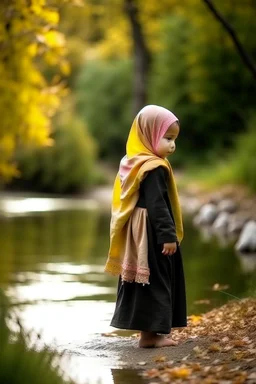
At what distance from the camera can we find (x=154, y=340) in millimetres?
7191

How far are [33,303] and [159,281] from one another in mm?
3556

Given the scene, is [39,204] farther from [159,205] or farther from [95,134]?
[159,205]

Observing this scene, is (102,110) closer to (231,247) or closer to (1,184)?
(1,184)

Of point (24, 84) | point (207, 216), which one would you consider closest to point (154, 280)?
point (24, 84)

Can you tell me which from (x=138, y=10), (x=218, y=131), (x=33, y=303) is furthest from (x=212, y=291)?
(x=138, y=10)

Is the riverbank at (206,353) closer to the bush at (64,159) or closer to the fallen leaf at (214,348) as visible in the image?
the fallen leaf at (214,348)

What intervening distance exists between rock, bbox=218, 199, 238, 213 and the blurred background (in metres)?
0.84

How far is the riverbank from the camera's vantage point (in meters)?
5.90

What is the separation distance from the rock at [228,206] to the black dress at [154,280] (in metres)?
14.0

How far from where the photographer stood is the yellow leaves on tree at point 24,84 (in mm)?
15906

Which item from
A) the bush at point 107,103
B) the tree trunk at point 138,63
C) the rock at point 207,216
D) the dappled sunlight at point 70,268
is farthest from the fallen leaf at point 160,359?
the bush at point 107,103

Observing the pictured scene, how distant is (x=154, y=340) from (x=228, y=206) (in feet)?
46.8

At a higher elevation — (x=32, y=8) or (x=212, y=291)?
(x=32, y=8)

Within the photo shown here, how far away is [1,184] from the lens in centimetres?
3316
